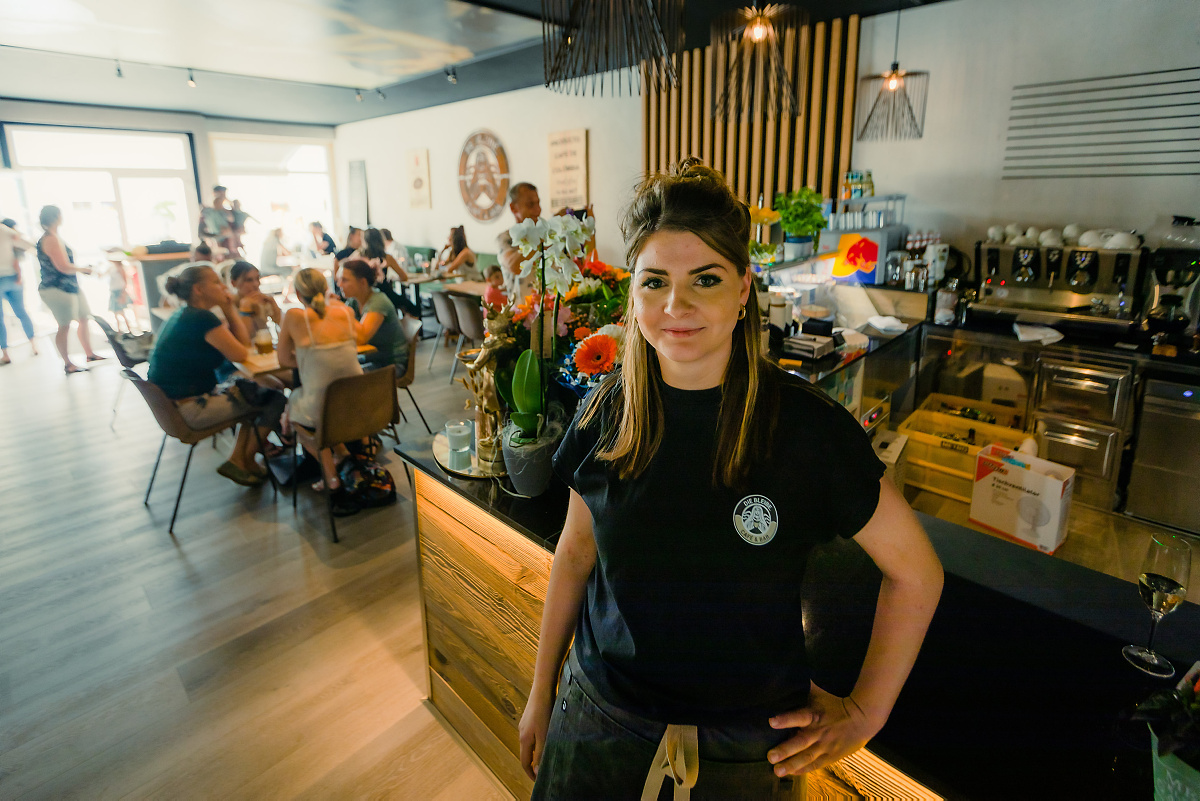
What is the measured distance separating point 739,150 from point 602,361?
4595 millimetres

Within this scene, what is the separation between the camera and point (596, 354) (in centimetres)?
147

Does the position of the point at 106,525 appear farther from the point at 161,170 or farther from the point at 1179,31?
the point at 161,170

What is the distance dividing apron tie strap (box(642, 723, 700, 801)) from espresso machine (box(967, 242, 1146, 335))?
3.71 m

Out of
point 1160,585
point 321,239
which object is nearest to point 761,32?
point 1160,585

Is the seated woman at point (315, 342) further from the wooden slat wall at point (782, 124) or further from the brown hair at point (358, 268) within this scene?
the wooden slat wall at point (782, 124)

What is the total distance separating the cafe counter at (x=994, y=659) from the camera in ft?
3.01

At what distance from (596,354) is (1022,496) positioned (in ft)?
8.18

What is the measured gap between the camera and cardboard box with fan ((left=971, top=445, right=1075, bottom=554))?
9.20 feet

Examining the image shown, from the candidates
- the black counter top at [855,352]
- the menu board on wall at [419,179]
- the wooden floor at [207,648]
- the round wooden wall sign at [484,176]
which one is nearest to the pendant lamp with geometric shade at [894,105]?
the black counter top at [855,352]

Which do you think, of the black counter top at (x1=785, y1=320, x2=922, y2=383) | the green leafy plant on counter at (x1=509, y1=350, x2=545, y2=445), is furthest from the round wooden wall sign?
the green leafy plant on counter at (x1=509, y1=350, x2=545, y2=445)

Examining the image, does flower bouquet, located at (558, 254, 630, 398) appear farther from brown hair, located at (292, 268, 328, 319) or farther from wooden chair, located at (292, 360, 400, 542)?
brown hair, located at (292, 268, 328, 319)

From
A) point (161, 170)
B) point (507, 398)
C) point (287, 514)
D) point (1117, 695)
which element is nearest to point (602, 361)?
point (507, 398)

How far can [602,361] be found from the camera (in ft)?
4.83

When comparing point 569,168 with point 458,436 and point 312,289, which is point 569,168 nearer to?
point 312,289
